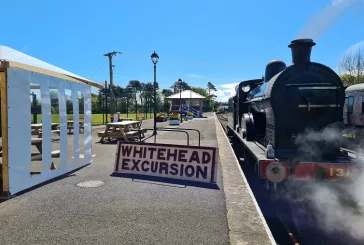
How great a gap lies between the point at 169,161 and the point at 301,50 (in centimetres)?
334

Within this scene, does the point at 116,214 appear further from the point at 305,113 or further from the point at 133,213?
the point at 305,113

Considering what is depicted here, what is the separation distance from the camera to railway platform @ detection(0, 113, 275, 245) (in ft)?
11.3

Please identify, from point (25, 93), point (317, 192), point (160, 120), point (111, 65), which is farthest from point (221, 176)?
point (160, 120)

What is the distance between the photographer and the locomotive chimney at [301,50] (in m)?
5.13

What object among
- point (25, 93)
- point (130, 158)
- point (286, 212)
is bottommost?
point (286, 212)

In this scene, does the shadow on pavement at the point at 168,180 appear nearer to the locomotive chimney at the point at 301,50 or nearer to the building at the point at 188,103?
the locomotive chimney at the point at 301,50

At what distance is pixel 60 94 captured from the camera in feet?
21.4

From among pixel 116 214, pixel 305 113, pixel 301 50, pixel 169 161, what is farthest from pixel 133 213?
pixel 301 50

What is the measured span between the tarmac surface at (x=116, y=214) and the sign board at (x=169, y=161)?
1.34ft

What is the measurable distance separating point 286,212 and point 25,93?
5.03m

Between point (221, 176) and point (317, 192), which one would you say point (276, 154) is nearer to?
point (317, 192)

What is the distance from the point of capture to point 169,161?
20.7 feet

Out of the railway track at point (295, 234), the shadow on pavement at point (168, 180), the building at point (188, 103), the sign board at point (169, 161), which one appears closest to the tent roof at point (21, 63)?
the sign board at point (169, 161)

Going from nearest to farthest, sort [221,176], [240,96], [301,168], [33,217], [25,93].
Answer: [33,217] < [301,168] < [25,93] < [221,176] < [240,96]
